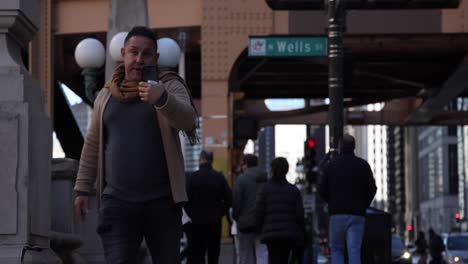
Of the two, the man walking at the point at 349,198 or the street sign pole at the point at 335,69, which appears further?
the street sign pole at the point at 335,69

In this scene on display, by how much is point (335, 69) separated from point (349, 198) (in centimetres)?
344

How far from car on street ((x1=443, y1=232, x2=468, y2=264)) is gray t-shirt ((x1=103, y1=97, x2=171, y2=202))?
25360 millimetres

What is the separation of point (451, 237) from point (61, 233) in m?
25.2

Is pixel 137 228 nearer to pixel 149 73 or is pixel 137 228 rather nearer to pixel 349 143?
pixel 149 73

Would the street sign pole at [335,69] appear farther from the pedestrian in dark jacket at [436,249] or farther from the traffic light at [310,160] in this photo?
the pedestrian in dark jacket at [436,249]

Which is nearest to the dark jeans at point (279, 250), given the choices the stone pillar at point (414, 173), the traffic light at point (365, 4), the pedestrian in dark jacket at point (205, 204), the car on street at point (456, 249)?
the pedestrian in dark jacket at point (205, 204)

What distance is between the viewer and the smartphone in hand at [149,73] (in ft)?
20.2

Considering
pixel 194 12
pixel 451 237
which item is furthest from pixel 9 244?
pixel 451 237

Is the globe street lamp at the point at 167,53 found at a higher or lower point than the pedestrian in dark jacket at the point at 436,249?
higher

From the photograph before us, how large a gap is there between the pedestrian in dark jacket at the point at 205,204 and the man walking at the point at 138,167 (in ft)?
29.1

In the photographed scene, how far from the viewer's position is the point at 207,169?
15.7 m

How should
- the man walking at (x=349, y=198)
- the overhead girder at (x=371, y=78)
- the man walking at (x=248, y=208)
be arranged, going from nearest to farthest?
1. the man walking at (x=349, y=198)
2. the man walking at (x=248, y=208)
3. the overhead girder at (x=371, y=78)

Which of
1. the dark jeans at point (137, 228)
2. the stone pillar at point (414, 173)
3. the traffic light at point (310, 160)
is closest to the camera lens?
the dark jeans at point (137, 228)

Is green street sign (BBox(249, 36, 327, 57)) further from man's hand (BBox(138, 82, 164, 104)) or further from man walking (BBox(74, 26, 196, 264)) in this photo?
man's hand (BBox(138, 82, 164, 104))
